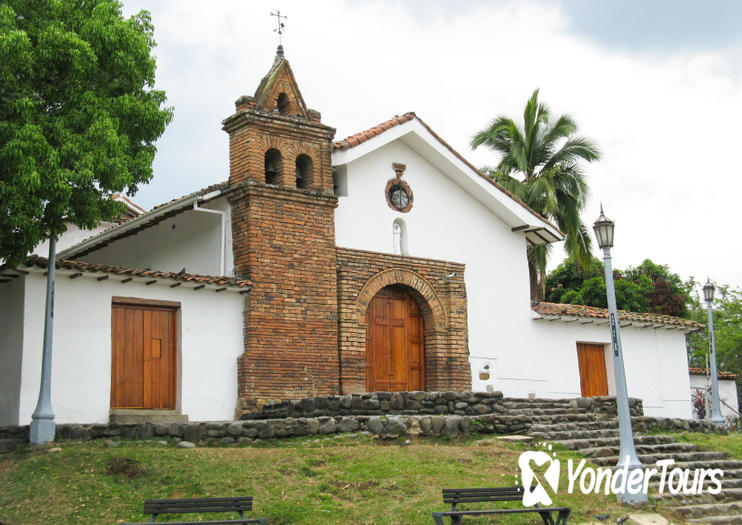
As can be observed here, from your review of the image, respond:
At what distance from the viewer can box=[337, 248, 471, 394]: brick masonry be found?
56.3 feet

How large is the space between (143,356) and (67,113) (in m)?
4.82

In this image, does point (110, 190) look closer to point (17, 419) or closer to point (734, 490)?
point (17, 419)

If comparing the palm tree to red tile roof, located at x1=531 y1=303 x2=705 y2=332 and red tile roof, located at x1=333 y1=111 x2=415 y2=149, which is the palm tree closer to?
red tile roof, located at x1=531 y1=303 x2=705 y2=332

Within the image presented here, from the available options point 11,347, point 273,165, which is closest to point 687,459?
point 273,165

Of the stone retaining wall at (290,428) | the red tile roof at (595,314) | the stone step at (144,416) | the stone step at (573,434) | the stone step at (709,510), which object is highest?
the red tile roof at (595,314)

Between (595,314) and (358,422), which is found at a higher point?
(595,314)

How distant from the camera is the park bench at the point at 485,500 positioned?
9716mm

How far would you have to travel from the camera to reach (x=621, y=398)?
474 inches

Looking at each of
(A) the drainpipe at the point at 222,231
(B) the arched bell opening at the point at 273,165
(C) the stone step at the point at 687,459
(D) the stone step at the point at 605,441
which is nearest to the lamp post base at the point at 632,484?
(C) the stone step at the point at 687,459

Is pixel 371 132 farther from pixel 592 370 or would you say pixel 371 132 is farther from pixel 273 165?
pixel 592 370

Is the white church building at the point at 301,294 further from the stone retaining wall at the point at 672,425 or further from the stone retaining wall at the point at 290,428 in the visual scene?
the stone retaining wall at the point at 672,425

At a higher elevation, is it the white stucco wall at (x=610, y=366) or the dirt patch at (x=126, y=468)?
the white stucco wall at (x=610, y=366)

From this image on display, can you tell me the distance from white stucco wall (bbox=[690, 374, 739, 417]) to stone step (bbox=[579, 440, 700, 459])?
1195 centimetres

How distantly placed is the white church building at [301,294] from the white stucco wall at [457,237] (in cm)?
4
